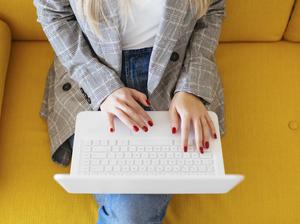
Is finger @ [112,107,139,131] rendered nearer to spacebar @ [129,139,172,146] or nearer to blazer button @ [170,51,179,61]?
spacebar @ [129,139,172,146]

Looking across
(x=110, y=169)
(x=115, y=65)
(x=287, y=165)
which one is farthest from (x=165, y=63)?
(x=287, y=165)

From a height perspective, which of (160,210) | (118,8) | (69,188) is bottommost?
(160,210)

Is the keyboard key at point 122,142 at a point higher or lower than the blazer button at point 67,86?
higher

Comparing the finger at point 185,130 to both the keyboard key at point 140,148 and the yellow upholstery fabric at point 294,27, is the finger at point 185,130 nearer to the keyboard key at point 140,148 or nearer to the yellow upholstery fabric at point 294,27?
the keyboard key at point 140,148

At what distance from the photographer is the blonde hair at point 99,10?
33.3 inches

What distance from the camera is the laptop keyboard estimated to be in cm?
81

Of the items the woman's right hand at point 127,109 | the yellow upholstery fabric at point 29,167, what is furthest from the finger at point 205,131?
the yellow upholstery fabric at point 29,167

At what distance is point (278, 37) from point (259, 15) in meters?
0.12

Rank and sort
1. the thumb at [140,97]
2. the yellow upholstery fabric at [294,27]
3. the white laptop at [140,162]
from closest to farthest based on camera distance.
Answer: the white laptop at [140,162]
the thumb at [140,97]
the yellow upholstery fabric at [294,27]

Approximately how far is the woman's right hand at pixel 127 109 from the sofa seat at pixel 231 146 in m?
0.22

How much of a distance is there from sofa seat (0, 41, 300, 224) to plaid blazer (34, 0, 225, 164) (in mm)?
72

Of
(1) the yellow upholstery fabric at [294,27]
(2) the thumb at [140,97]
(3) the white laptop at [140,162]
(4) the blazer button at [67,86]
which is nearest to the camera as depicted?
(3) the white laptop at [140,162]

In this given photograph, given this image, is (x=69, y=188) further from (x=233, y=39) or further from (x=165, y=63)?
(x=233, y=39)

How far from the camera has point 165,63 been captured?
3.05ft
